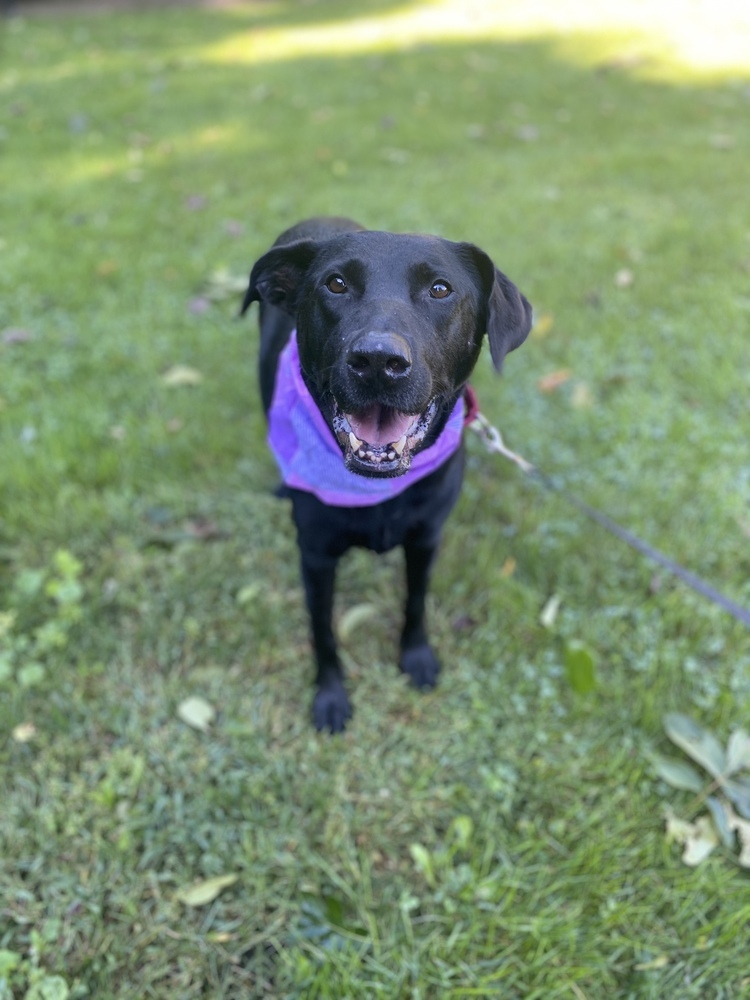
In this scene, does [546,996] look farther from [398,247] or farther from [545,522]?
[398,247]

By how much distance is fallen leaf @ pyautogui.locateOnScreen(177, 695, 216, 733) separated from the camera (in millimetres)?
2133

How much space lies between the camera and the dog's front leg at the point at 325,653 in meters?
2.01

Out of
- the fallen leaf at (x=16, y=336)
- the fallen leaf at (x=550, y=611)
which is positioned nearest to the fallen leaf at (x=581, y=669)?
the fallen leaf at (x=550, y=611)

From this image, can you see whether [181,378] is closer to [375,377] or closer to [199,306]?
[199,306]

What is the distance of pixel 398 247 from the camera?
5.24ft

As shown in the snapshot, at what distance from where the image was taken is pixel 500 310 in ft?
5.52

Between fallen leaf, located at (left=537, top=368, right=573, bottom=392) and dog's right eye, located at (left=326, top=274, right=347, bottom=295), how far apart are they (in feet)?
6.61

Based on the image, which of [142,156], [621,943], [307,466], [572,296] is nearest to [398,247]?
[307,466]

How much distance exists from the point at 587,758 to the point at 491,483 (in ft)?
4.00

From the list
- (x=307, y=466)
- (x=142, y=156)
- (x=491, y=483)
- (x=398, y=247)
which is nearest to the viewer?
(x=398, y=247)

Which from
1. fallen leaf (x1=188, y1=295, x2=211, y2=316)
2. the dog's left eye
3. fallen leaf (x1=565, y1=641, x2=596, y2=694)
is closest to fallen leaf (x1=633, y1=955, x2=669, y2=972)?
fallen leaf (x1=565, y1=641, x2=596, y2=694)

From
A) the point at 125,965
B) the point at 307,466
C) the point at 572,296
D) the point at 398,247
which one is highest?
the point at 398,247

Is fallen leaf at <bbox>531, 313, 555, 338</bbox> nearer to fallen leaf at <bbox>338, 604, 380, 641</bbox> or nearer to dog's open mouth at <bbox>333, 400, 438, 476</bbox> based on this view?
fallen leaf at <bbox>338, 604, 380, 641</bbox>

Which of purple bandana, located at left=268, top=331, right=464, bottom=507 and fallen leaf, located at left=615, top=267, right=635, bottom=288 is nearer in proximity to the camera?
purple bandana, located at left=268, top=331, right=464, bottom=507
